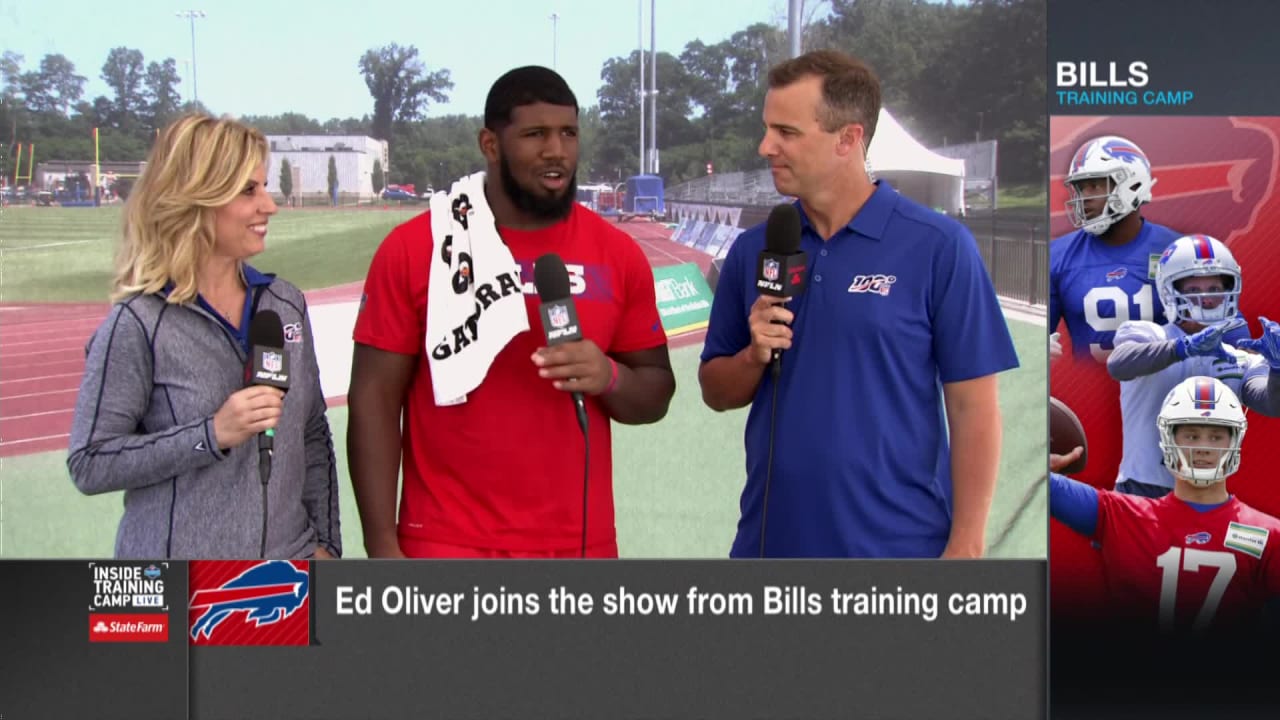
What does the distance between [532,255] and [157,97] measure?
1.25m

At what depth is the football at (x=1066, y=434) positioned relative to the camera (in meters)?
3.35

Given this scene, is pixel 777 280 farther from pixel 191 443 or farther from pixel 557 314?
pixel 191 443

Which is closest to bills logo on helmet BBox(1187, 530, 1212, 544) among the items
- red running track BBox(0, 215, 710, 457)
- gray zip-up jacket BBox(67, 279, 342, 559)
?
red running track BBox(0, 215, 710, 457)

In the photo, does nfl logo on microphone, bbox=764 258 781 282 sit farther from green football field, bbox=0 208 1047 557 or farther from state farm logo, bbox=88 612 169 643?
state farm logo, bbox=88 612 169 643

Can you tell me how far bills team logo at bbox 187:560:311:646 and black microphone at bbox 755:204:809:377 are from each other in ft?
4.16

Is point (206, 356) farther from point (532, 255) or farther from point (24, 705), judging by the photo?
point (24, 705)

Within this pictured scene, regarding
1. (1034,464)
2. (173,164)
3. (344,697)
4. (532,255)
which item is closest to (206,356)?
(173,164)

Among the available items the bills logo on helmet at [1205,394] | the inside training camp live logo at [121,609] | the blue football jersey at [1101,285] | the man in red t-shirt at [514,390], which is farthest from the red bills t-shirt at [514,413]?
the bills logo on helmet at [1205,394]

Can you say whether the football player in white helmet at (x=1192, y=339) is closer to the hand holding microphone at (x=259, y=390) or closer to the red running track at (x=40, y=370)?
the red running track at (x=40, y=370)

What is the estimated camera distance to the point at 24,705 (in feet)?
10.1

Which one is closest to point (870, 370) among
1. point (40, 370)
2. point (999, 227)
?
point (999, 227)

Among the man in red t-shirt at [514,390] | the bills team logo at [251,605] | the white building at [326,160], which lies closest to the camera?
Result: the man in red t-shirt at [514,390]

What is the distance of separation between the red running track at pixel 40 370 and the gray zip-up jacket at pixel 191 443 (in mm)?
603

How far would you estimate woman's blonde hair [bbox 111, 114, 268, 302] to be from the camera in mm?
2438
